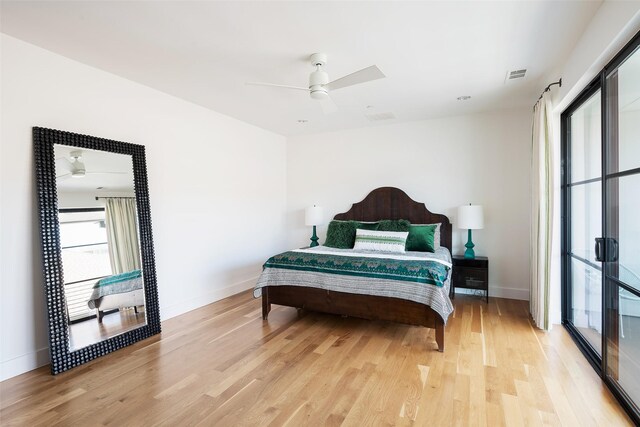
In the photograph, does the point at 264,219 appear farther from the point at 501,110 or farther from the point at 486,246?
the point at 501,110

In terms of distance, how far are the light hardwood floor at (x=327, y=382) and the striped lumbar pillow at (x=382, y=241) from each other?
1094mm

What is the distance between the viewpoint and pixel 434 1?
79.7 inches

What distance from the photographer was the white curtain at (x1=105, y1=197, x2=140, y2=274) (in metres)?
3.05

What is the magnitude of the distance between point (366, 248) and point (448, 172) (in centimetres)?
176

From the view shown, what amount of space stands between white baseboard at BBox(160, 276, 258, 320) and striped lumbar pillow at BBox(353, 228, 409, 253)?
1.85m

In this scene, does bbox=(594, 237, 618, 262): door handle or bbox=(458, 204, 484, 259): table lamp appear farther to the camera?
bbox=(458, 204, 484, 259): table lamp

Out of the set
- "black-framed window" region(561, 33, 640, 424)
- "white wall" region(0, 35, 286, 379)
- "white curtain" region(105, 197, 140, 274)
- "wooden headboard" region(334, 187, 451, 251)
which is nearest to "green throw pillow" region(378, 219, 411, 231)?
"wooden headboard" region(334, 187, 451, 251)

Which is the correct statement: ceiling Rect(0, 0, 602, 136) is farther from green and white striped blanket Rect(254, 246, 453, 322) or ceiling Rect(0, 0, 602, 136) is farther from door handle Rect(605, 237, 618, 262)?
green and white striped blanket Rect(254, 246, 453, 322)

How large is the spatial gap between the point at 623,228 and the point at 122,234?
406 cm

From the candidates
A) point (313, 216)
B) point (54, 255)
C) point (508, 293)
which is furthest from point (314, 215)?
point (54, 255)

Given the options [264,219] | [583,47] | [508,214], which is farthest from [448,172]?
[264,219]

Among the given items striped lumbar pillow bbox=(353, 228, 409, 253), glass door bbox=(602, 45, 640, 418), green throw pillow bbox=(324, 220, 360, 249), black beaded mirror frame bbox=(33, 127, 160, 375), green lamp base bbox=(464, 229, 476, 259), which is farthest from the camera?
green throw pillow bbox=(324, 220, 360, 249)

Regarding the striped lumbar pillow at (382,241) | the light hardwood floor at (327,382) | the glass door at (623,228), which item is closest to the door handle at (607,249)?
the glass door at (623,228)

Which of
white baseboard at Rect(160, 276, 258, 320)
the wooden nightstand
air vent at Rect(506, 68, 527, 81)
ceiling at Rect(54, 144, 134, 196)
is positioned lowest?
white baseboard at Rect(160, 276, 258, 320)
